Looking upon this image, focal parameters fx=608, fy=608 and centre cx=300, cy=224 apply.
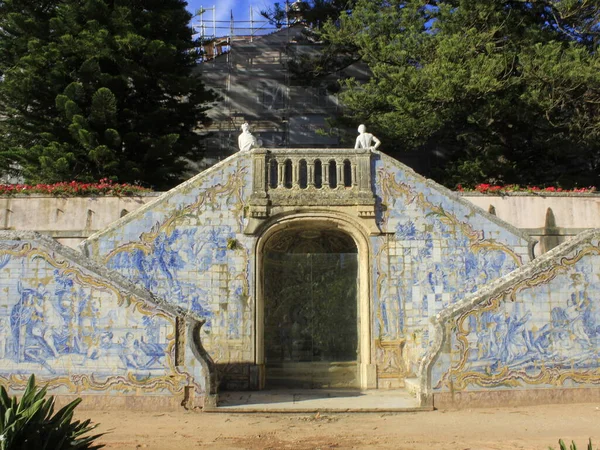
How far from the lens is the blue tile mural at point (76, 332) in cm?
1032

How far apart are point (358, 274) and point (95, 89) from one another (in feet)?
39.1

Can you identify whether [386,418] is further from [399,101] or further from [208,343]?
[399,101]

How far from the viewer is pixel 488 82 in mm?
18094

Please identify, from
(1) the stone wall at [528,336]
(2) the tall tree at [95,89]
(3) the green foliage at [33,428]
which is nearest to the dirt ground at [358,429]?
(1) the stone wall at [528,336]

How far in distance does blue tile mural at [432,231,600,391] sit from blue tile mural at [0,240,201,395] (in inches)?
191

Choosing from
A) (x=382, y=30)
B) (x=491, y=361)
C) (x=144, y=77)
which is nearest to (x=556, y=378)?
(x=491, y=361)

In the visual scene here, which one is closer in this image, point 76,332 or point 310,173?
point 76,332

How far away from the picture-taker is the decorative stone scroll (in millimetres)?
13406

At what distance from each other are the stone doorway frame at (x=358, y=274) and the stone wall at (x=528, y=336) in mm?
2587

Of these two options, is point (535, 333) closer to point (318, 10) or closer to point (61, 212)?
point (61, 212)

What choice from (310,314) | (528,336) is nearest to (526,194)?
(528,336)

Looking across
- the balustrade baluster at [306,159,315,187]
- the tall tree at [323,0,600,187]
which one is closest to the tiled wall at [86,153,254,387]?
the balustrade baluster at [306,159,315,187]

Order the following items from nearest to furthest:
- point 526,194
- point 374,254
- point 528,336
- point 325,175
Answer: point 528,336, point 374,254, point 325,175, point 526,194

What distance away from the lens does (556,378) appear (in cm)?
1077
